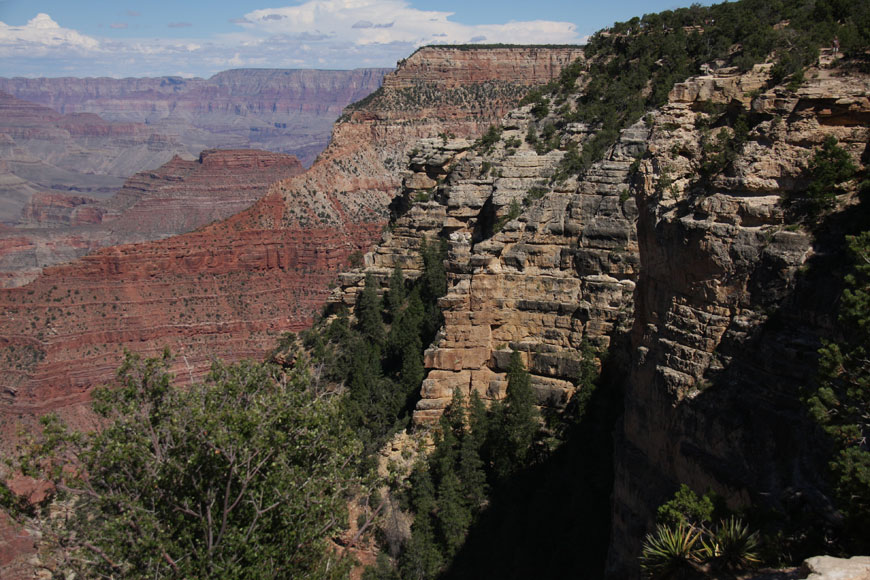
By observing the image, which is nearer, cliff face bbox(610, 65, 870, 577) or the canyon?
cliff face bbox(610, 65, 870, 577)

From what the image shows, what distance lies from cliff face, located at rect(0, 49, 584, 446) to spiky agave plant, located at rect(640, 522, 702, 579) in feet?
212

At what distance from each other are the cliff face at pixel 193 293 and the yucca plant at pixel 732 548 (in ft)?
216

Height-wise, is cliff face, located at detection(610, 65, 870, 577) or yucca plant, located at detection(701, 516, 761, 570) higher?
cliff face, located at detection(610, 65, 870, 577)

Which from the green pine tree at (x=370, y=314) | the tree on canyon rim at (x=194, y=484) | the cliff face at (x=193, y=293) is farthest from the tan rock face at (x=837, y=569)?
the cliff face at (x=193, y=293)

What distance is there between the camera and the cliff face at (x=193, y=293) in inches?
2840

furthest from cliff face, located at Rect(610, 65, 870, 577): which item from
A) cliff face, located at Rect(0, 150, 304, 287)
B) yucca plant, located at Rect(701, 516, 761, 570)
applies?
cliff face, located at Rect(0, 150, 304, 287)

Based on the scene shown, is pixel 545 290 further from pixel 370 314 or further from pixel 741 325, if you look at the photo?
pixel 370 314

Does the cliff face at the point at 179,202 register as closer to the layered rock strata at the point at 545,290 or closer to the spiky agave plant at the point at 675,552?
the layered rock strata at the point at 545,290

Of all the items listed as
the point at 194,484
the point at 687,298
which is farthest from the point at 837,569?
the point at 194,484

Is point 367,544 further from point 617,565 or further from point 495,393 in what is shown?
point 617,565

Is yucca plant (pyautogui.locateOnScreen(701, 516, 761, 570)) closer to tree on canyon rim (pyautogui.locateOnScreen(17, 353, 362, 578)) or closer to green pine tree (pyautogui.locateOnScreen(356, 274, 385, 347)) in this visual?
tree on canyon rim (pyautogui.locateOnScreen(17, 353, 362, 578))

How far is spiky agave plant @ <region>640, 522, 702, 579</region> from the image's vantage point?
1378 cm

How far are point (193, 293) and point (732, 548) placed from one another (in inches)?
3002

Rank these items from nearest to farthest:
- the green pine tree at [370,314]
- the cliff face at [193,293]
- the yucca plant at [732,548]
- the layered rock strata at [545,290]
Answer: the yucca plant at [732,548] → the layered rock strata at [545,290] → the green pine tree at [370,314] → the cliff face at [193,293]
